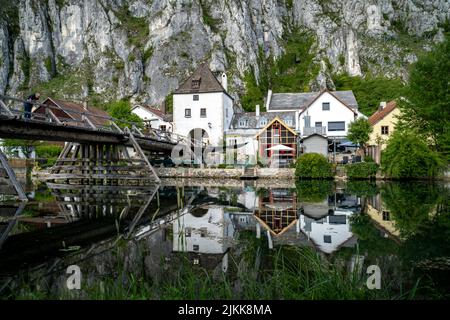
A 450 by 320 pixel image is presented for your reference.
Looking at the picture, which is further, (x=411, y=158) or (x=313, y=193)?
(x=411, y=158)

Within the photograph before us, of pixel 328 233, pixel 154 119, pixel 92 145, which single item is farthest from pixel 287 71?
pixel 328 233

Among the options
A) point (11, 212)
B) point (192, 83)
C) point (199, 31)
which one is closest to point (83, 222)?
point (11, 212)

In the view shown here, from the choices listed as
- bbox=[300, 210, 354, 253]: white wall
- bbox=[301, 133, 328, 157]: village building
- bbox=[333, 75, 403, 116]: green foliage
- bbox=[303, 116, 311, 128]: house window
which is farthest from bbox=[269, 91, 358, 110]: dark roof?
bbox=[300, 210, 354, 253]: white wall

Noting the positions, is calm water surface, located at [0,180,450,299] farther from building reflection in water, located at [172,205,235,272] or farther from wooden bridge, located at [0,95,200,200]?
wooden bridge, located at [0,95,200,200]

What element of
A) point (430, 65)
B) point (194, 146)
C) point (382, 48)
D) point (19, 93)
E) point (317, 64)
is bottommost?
point (194, 146)

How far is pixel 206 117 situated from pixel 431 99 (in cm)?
2755

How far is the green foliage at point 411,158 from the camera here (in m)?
29.4

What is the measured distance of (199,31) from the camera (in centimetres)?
8656

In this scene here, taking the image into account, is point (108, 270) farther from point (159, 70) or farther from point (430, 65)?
point (159, 70)

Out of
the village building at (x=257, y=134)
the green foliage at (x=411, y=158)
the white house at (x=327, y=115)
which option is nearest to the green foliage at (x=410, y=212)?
the green foliage at (x=411, y=158)

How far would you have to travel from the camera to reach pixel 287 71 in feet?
308

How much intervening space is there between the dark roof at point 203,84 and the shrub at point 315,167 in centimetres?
1952

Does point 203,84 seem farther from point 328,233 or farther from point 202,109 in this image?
point 328,233
